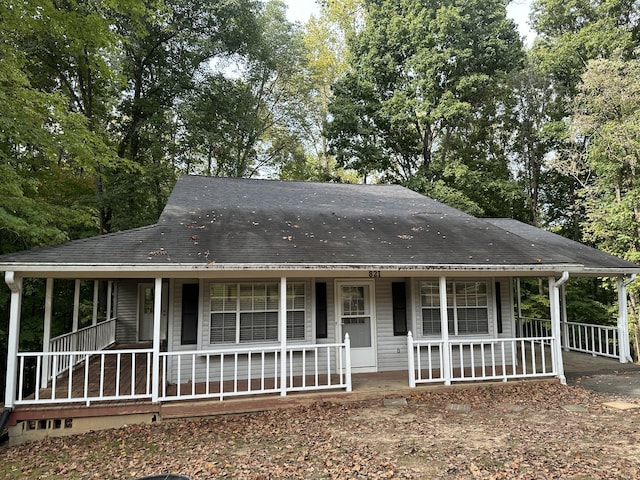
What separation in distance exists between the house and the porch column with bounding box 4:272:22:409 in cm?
2

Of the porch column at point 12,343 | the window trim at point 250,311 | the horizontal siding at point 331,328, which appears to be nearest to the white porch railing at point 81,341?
the porch column at point 12,343

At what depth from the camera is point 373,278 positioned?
861 centimetres

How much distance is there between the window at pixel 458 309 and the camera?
8.80 metres

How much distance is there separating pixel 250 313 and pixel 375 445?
3.73 m

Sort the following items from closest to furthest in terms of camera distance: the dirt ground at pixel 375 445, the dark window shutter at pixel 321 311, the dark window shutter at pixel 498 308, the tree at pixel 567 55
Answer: the dirt ground at pixel 375 445, the dark window shutter at pixel 321 311, the dark window shutter at pixel 498 308, the tree at pixel 567 55

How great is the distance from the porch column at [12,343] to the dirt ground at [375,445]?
29.6 inches

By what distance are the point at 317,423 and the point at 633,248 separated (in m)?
12.6

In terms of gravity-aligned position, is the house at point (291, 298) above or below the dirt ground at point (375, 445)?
above

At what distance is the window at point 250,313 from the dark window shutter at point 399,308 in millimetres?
2032

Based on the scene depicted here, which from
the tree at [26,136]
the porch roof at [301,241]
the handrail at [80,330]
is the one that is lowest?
the handrail at [80,330]

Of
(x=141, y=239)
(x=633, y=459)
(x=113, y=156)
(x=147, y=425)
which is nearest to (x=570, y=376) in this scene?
(x=633, y=459)

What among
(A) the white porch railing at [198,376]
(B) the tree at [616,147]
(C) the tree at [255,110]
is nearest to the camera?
(A) the white porch railing at [198,376]

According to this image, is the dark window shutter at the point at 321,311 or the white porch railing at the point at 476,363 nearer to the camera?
the white porch railing at the point at 476,363

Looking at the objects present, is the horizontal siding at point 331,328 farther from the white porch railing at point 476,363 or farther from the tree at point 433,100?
the tree at point 433,100
